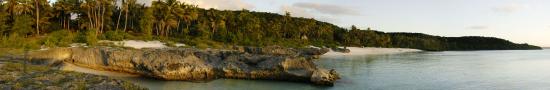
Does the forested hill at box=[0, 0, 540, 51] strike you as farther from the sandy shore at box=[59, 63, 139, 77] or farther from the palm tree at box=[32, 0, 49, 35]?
the sandy shore at box=[59, 63, 139, 77]

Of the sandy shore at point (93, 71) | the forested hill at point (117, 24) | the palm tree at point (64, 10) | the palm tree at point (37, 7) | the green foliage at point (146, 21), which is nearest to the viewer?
the sandy shore at point (93, 71)

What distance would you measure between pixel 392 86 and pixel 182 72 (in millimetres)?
13415

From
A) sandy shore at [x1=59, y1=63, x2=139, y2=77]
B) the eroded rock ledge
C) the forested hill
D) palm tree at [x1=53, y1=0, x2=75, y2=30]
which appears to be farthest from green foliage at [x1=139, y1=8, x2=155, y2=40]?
sandy shore at [x1=59, y1=63, x2=139, y2=77]

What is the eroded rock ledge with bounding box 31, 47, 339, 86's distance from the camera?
31.7m

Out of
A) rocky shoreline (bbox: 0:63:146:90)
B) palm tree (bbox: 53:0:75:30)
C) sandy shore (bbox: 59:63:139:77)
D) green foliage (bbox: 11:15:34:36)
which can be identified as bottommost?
sandy shore (bbox: 59:63:139:77)

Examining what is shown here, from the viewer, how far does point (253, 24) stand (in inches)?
5226

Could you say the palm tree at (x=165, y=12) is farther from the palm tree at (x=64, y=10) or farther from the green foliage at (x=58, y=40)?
the green foliage at (x=58, y=40)

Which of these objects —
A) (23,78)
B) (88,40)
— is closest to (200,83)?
(23,78)

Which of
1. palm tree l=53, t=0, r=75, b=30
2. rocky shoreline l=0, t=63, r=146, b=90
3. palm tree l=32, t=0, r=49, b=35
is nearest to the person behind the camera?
rocky shoreline l=0, t=63, r=146, b=90

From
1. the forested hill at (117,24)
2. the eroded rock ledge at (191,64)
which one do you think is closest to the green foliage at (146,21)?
the forested hill at (117,24)

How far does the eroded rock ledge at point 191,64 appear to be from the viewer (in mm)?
31703

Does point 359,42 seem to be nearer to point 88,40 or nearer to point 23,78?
point 88,40

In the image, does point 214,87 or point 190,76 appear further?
point 190,76

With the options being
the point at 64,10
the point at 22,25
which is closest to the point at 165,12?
the point at 64,10
